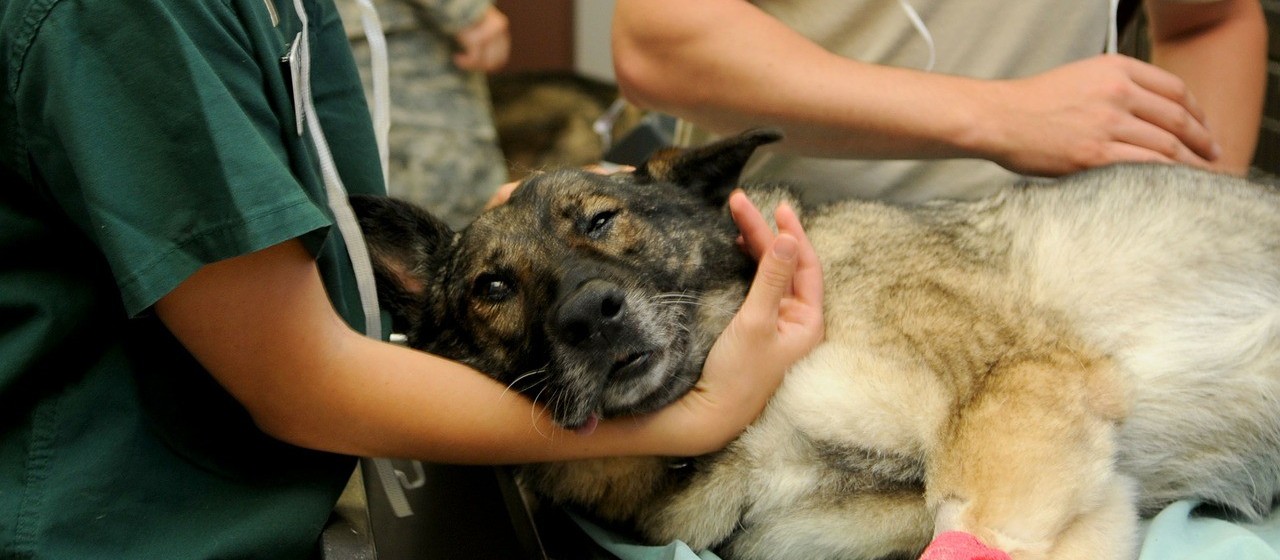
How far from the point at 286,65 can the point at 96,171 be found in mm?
419

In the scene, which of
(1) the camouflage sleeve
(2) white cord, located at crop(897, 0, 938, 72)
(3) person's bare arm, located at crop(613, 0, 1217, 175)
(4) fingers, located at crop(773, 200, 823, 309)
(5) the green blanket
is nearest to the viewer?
(5) the green blanket

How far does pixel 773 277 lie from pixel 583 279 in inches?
13.8

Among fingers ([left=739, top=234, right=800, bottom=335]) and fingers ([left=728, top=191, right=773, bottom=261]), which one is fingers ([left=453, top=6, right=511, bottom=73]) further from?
fingers ([left=739, top=234, right=800, bottom=335])

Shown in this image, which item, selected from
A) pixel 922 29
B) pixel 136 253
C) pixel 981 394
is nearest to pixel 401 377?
pixel 136 253

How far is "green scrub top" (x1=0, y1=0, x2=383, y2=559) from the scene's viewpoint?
115 centimetres

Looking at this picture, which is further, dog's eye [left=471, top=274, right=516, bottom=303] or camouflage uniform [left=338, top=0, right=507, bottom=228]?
camouflage uniform [left=338, top=0, right=507, bottom=228]

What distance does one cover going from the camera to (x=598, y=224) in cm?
192

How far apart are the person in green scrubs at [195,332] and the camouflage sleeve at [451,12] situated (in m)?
1.85

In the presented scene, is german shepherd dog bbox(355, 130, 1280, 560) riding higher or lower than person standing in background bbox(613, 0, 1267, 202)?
lower

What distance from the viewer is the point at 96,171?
1.14 m

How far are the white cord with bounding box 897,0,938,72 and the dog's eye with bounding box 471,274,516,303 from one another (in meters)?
1.21

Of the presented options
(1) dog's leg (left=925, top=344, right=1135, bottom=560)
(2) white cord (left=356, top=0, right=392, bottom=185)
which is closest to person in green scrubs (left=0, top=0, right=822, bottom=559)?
(2) white cord (left=356, top=0, right=392, bottom=185)

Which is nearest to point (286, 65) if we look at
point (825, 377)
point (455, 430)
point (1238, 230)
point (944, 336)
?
point (455, 430)

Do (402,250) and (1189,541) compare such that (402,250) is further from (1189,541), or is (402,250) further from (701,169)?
(1189,541)
